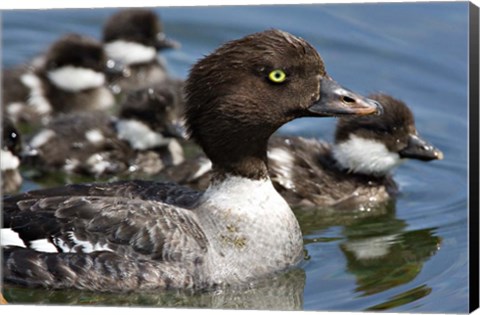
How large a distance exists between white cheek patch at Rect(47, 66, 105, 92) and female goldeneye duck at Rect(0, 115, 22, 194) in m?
1.48

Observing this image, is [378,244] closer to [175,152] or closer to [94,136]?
[175,152]

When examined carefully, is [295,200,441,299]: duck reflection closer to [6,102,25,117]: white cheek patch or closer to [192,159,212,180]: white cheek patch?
[192,159,212,180]: white cheek patch

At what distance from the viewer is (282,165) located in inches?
302

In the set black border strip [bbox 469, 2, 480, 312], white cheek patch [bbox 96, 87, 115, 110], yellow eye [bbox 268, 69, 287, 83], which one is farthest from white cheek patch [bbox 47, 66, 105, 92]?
black border strip [bbox 469, 2, 480, 312]

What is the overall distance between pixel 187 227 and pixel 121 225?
31 cm

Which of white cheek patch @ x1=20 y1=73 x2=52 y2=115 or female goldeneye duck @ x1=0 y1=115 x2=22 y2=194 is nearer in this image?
female goldeneye duck @ x1=0 y1=115 x2=22 y2=194

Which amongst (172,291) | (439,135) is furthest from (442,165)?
(172,291)

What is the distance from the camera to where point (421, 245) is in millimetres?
7055

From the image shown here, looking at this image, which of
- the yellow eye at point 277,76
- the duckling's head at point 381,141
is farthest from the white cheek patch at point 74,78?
the yellow eye at point 277,76

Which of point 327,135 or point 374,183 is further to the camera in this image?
point 327,135

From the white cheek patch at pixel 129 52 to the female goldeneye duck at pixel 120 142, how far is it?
1.57 meters

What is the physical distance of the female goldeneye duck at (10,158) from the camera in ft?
25.6

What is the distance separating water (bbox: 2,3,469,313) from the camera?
6.14m

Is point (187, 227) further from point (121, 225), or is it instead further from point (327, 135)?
point (327, 135)
